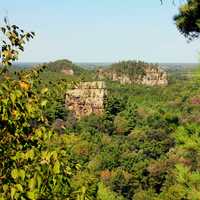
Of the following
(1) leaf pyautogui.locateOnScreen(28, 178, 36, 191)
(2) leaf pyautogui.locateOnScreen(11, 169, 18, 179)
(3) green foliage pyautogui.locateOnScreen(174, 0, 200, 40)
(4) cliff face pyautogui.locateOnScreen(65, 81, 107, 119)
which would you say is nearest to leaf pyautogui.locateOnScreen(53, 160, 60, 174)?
(1) leaf pyautogui.locateOnScreen(28, 178, 36, 191)

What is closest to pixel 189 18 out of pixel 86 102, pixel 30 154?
pixel 30 154

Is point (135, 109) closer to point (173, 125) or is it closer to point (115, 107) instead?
point (115, 107)

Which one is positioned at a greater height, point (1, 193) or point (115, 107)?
point (1, 193)

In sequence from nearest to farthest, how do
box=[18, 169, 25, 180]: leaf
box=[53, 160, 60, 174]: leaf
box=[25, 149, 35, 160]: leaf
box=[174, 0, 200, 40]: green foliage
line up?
box=[18, 169, 25, 180]: leaf < box=[53, 160, 60, 174]: leaf < box=[25, 149, 35, 160]: leaf < box=[174, 0, 200, 40]: green foliage

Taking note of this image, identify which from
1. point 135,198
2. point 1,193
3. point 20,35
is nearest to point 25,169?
point 1,193

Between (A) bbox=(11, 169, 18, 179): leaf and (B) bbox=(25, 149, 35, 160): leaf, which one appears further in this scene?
(B) bbox=(25, 149, 35, 160): leaf

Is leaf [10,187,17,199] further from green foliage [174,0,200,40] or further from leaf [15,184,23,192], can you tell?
green foliage [174,0,200,40]

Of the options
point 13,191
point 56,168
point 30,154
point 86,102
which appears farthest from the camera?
point 86,102

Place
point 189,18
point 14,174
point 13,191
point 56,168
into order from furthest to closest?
1. point 189,18
2. point 56,168
3. point 14,174
4. point 13,191

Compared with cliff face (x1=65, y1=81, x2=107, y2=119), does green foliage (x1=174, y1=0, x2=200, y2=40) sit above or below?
above

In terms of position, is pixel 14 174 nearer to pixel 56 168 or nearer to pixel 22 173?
pixel 22 173

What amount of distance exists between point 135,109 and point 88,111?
18.3m

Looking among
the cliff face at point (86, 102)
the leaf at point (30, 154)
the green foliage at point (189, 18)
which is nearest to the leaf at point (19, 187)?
the leaf at point (30, 154)

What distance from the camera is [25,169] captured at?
461 centimetres
